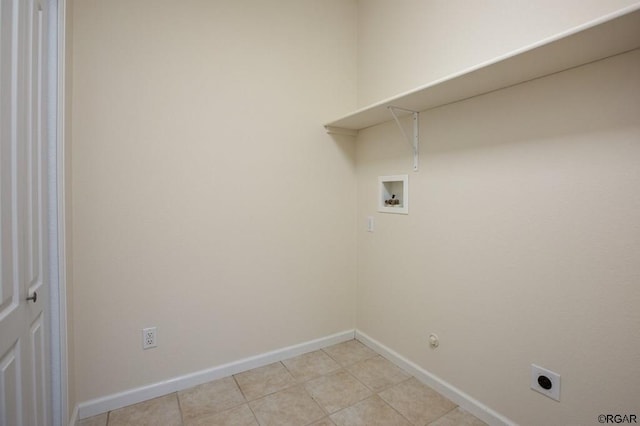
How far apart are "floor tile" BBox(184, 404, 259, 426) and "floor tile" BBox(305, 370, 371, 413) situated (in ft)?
1.31

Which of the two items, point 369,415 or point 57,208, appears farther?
point 369,415

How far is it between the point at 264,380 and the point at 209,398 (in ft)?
1.17

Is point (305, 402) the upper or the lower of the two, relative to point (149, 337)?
lower

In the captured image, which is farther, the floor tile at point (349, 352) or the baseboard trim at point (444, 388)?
the floor tile at point (349, 352)

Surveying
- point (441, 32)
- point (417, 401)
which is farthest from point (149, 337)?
point (441, 32)

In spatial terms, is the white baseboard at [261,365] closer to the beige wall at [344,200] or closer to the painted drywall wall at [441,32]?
the beige wall at [344,200]

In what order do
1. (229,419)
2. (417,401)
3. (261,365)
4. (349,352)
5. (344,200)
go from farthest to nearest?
(344,200) → (349,352) → (261,365) → (417,401) → (229,419)

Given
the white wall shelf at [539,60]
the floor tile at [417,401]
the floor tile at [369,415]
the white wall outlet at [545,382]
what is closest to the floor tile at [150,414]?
the floor tile at [369,415]

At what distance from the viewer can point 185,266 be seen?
1.93 meters

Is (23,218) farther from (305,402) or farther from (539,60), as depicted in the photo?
(539,60)

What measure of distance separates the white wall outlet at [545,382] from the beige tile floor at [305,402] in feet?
1.33

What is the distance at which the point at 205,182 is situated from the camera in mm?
1975

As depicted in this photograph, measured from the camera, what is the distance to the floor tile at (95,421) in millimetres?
1636

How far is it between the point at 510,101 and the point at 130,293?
2331 mm
